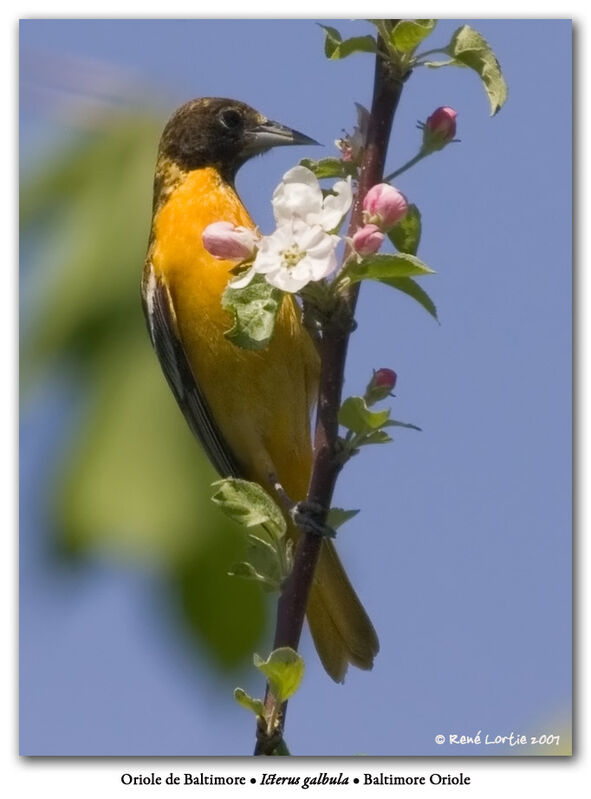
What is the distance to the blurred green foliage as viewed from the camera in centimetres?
195

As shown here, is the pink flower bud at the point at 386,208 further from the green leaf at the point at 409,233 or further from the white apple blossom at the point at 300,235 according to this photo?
the green leaf at the point at 409,233

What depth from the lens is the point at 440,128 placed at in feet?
5.63

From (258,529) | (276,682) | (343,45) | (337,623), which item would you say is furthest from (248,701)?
(337,623)

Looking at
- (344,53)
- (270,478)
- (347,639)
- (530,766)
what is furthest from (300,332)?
(344,53)

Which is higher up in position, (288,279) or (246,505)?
(288,279)

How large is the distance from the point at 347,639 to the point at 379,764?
0.53 metres

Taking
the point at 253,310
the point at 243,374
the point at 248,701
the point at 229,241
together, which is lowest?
the point at 248,701

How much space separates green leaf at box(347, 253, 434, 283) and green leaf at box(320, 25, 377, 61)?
33 cm

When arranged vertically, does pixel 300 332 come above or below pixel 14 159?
below

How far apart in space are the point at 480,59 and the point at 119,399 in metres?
0.79

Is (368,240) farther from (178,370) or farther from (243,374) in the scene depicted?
(178,370)

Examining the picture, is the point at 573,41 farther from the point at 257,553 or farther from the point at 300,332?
the point at 257,553

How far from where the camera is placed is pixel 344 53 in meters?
1.69

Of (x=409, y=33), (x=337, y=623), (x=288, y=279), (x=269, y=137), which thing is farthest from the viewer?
(x=269, y=137)
